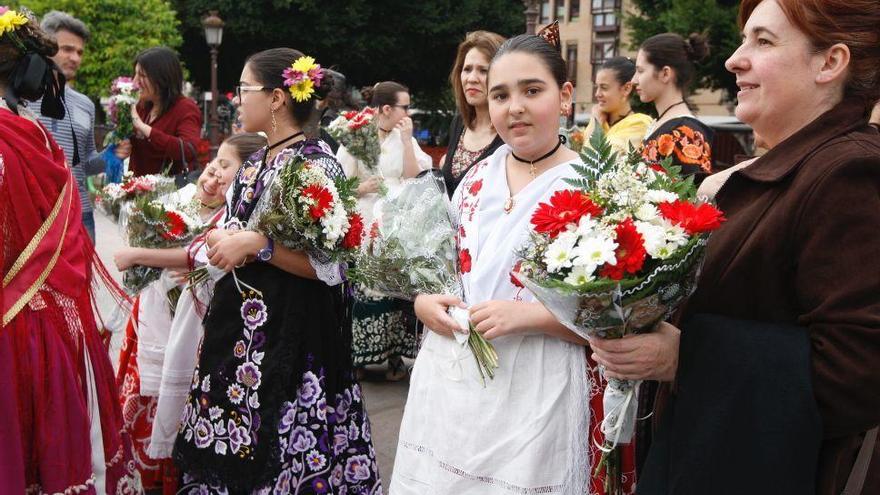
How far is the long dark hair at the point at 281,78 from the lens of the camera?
3.30 metres

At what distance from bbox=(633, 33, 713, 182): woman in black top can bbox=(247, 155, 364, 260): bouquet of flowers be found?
7.13 feet

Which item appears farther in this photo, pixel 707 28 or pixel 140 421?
pixel 707 28

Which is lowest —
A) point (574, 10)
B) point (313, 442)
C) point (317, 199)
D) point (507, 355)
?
point (313, 442)

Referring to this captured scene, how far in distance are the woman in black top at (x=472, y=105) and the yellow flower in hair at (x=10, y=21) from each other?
208cm

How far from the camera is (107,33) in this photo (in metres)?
21.5

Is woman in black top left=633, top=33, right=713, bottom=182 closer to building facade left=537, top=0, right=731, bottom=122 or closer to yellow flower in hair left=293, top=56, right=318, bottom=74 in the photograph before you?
yellow flower in hair left=293, top=56, right=318, bottom=74

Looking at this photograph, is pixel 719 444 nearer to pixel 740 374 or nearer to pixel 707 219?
pixel 740 374

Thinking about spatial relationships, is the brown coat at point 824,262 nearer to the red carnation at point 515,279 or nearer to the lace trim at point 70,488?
the red carnation at point 515,279

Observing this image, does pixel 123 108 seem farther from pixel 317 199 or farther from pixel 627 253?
pixel 627 253

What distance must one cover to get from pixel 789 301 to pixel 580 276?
0.49 m

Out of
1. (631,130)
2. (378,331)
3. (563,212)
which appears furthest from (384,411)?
(563,212)

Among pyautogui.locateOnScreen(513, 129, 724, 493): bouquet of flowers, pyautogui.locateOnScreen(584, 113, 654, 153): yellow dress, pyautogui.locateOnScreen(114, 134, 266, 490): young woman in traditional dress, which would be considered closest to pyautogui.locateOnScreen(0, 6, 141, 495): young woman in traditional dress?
pyautogui.locateOnScreen(114, 134, 266, 490): young woman in traditional dress

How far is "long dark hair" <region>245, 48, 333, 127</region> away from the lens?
3.30m

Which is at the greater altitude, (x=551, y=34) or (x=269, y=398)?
(x=551, y=34)
